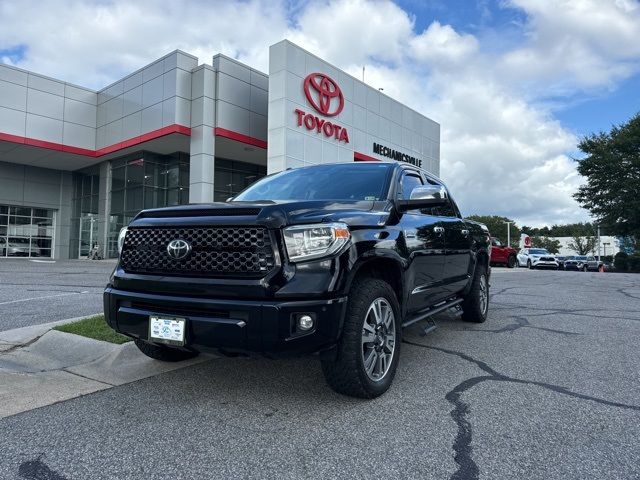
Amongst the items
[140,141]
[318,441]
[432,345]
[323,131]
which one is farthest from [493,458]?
[140,141]

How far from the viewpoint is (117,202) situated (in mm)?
27656

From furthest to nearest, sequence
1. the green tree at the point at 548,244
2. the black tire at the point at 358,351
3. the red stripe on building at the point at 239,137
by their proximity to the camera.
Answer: the green tree at the point at 548,244, the red stripe on building at the point at 239,137, the black tire at the point at 358,351

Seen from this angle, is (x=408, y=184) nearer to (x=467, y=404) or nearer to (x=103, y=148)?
(x=467, y=404)

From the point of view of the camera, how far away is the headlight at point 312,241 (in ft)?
9.76

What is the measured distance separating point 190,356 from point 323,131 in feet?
67.1

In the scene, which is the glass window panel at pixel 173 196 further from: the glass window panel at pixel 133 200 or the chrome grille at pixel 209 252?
the chrome grille at pixel 209 252

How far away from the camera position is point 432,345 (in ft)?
16.8

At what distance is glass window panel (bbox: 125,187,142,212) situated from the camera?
26.2 metres

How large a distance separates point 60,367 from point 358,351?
2.90 metres

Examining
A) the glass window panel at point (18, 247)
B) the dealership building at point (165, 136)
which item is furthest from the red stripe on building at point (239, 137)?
the glass window panel at point (18, 247)

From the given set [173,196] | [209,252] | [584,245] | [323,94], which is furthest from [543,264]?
[584,245]

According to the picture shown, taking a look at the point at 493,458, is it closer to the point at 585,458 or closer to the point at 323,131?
the point at 585,458

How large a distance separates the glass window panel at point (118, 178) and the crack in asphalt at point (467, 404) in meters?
26.0

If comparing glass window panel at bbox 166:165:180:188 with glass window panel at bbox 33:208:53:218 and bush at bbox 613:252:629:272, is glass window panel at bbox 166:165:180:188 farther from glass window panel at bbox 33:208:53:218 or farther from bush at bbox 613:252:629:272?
bush at bbox 613:252:629:272
